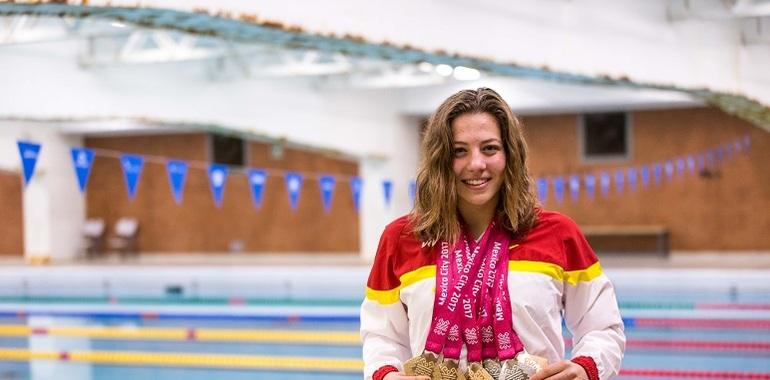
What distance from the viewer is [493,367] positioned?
167 centimetres

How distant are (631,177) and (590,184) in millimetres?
711

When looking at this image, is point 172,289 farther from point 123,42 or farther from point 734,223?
point 734,223

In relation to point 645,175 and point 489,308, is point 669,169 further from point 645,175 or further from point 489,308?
point 489,308

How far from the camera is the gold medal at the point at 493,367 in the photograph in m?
1.67

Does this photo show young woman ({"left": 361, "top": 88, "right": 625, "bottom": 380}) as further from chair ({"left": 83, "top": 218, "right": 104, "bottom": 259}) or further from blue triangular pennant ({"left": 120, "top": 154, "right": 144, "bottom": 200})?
chair ({"left": 83, "top": 218, "right": 104, "bottom": 259})

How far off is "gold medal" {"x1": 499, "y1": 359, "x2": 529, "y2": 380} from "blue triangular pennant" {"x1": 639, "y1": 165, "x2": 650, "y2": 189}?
48.8ft

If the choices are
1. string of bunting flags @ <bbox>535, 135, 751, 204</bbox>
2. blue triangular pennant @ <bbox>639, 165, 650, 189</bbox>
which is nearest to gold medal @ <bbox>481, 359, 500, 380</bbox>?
string of bunting flags @ <bbox>535, 135, 751, 204</bbox>

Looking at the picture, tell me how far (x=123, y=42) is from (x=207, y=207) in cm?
717

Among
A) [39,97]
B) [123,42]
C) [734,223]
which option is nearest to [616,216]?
[734,223]

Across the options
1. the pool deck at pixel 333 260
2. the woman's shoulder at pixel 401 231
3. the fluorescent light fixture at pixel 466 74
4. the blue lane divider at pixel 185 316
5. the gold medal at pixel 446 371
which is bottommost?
the pool deck at pixel 333 260

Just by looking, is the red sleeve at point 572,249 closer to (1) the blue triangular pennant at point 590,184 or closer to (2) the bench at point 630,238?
(2) the bench at point 630,238

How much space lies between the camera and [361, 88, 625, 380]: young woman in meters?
1.69

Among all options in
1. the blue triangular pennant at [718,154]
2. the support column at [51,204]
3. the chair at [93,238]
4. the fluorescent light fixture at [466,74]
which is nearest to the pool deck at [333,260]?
the chair at [93,238]

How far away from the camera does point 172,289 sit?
12.7 meters
